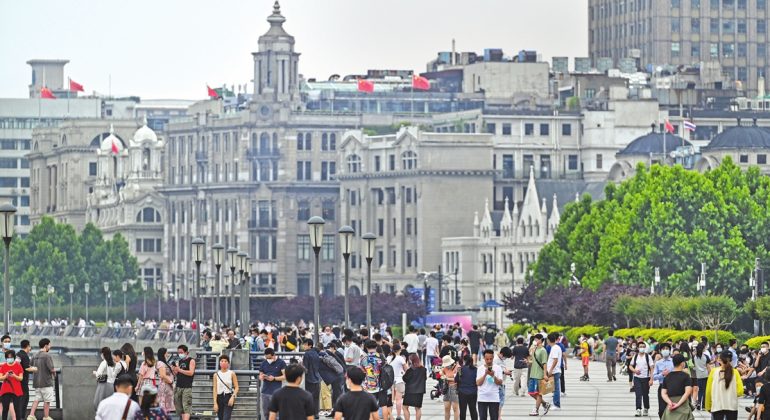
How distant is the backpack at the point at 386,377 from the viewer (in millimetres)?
56250

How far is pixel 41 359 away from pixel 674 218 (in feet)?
303

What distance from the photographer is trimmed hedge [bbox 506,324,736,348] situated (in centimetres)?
9931

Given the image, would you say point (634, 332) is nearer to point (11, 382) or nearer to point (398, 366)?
point (398, 366)

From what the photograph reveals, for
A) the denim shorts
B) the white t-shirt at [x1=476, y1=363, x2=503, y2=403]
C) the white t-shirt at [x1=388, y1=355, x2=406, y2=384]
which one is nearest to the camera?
the white t-shirt at [x1=476, y1=363, x2=503, y2=403]

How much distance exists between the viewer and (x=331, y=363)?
56.5 meters

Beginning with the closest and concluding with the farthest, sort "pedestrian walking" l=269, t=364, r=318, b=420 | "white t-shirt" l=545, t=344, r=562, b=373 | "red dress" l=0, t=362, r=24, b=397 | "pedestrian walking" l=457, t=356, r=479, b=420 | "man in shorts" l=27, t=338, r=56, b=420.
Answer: "pedestrian walking" l=269, t=364, r=318, b=420, "red dress" l=0, t=362, r=24, b=397, "pedestrian walking" l=457, t=356, r=479, b=420, "man in shorts" l=27, t=338, r=56, b=420, "white t-shirt" l=545, t=344, r=562, b=373

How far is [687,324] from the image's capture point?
387 ft

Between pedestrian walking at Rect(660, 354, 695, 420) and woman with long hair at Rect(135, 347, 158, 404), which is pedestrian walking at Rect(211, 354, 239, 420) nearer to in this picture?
woman with long hair at Rect(135, 347, 158, 404)

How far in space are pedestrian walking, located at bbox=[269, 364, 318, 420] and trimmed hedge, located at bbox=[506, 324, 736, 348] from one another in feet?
152

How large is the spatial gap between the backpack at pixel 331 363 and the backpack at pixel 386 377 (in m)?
0.92

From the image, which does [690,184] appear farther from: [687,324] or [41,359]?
[41,359]

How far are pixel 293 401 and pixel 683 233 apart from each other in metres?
107

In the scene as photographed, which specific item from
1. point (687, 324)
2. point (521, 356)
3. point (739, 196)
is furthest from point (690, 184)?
point (521, 356)

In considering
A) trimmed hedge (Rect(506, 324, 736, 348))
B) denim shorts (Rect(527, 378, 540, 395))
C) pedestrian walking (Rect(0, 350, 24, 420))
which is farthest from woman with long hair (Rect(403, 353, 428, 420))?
trimmed hedge (Rect(506, 324, 736, 348))
